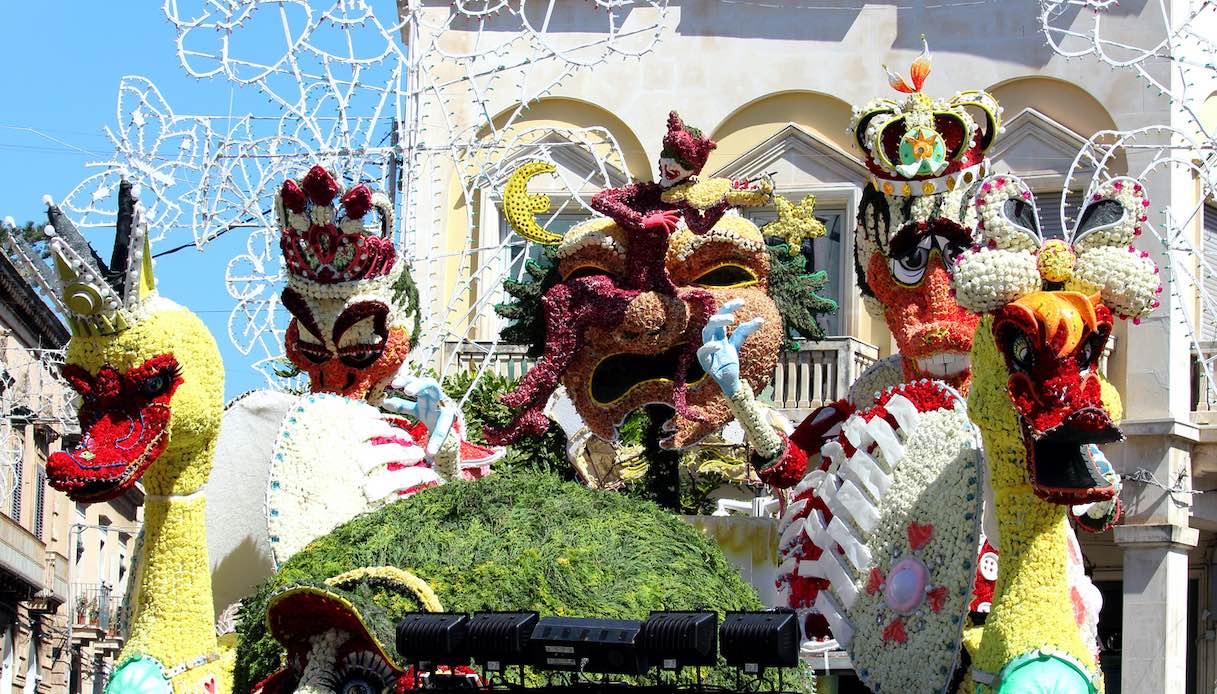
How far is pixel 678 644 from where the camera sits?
21.3ft

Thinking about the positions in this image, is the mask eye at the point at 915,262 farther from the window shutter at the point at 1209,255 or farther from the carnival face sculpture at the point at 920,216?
the window shutter at the point at 1209,255

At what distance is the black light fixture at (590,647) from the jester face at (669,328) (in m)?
4.11

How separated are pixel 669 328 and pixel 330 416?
6.38 ft

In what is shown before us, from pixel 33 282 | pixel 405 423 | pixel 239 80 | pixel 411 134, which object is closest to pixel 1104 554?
pixel 411 134

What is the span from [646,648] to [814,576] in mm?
2743

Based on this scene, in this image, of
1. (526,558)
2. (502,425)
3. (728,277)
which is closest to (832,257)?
(502,425)

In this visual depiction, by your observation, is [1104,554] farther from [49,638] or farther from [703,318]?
[49,638]

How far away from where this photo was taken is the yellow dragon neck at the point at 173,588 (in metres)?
8.08

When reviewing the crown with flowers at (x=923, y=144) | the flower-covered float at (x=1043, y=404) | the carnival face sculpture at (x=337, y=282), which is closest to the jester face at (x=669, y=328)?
the crown with flowers at (x=923, y=144)

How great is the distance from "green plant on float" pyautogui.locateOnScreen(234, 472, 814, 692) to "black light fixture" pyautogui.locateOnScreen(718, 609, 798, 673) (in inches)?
22.7

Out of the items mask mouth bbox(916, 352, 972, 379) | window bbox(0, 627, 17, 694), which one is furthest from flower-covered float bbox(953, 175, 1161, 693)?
window bbox(0, 627, 17, 694)

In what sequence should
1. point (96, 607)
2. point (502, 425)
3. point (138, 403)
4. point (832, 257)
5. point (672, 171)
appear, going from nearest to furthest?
point (138, 403)
point (672, 171)
point (502, 425)
point (832, 257)
point (96, 607)

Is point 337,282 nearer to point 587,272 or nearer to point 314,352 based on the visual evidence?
point 314,352

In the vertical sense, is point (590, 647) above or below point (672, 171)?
below
